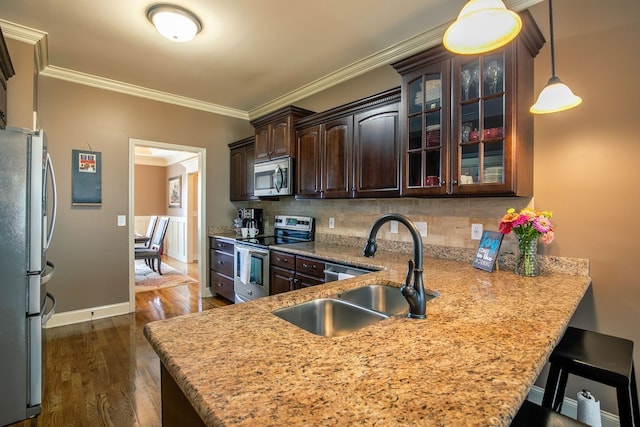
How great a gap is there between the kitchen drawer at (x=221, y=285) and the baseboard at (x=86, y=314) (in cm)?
105

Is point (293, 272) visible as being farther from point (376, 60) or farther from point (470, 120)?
point (376, 60)

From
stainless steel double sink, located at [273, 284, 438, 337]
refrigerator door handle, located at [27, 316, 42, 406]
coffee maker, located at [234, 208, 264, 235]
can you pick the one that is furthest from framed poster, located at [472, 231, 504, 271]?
coffee maker, located at [234, 208, 264, 235]

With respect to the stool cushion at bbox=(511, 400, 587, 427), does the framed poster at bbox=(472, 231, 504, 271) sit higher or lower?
higher

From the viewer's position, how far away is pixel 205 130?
14.6 ft

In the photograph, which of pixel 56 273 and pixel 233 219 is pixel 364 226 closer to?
pixel 233 219

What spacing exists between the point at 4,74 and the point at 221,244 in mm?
2593

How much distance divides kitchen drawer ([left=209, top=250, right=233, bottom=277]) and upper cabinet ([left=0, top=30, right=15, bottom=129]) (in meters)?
2.43

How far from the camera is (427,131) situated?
226 cm

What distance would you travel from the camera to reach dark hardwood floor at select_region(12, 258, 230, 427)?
1956mm

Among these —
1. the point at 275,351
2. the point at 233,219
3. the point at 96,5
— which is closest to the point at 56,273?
the point at 233,219

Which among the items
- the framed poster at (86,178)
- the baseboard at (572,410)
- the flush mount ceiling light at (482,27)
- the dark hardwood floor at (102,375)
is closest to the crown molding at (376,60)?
the flush mount ceiling light at (482,27)

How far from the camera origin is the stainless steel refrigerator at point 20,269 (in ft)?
5.94

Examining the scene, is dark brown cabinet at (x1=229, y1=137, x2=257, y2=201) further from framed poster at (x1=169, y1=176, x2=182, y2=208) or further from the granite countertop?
framed poster at (x1=169, y1=176, x2=182, y2=208)

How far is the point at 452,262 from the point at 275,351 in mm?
1863
